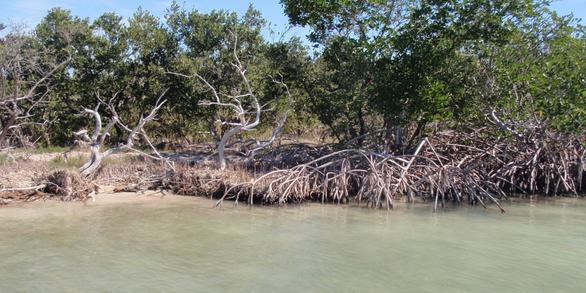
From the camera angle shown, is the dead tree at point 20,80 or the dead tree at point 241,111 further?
the dead tree at point 20,80

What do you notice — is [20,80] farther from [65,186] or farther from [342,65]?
[342,65]

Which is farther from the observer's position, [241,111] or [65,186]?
[241,111]

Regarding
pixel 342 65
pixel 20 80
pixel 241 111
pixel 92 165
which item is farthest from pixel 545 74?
pixel 20 80

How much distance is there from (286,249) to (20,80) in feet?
31.1

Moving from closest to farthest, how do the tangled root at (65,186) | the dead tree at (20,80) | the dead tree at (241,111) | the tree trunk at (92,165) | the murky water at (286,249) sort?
the murky water at (286,249) < the tangled root at (65,186) < the tree trunk at (92,165) < the dead tree at (241,111) < the dead tree at (20,80)

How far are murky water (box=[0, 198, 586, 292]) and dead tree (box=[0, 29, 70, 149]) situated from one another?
3.81 m

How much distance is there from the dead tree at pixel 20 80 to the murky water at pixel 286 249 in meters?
3.81

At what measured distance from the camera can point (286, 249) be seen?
794cm

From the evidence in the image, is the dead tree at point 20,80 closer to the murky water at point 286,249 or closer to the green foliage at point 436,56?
the murky water at point 286,249

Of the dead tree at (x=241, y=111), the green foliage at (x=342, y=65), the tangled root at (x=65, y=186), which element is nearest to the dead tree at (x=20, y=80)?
the green foliage at (x=342, y=65)

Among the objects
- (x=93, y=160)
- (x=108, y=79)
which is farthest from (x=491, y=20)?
(x=108, y=79)

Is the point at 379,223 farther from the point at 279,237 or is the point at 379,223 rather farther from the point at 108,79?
the point at 108,79

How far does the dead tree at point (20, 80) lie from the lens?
12.6 meters

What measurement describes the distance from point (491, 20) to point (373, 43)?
2.31 meters
